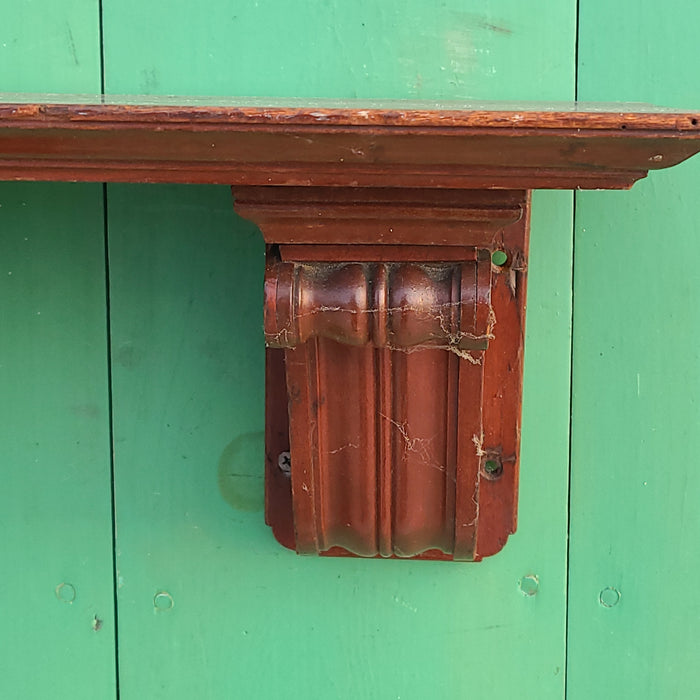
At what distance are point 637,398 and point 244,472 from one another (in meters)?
0.34

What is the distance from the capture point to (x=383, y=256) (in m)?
0.55

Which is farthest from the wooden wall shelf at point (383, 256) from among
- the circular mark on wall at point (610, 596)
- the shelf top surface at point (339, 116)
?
the circular mark on wall at point (610, 596)

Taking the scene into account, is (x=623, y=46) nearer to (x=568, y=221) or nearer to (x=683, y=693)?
(x=568, y=221)

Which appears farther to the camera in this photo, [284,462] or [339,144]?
[284,462]

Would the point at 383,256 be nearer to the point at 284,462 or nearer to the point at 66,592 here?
the point at 284,462

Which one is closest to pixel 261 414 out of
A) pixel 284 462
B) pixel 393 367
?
pixel 284 462

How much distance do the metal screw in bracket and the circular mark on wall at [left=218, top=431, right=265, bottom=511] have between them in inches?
1.3

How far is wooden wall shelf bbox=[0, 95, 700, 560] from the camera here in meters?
0.43

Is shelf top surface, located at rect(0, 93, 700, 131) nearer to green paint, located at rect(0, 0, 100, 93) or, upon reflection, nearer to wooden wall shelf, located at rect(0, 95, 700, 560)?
wooden wall shelf, located at rect(0, 95, 700, 560)

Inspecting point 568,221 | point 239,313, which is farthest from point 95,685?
point 568,221

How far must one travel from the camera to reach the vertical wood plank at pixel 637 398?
2.15ft

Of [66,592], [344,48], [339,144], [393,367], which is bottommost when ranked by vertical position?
[66,592]

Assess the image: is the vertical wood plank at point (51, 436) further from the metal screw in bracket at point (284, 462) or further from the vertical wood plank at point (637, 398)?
the vertical wood plank at point (637, 398)

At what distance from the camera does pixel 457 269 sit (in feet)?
1.79
